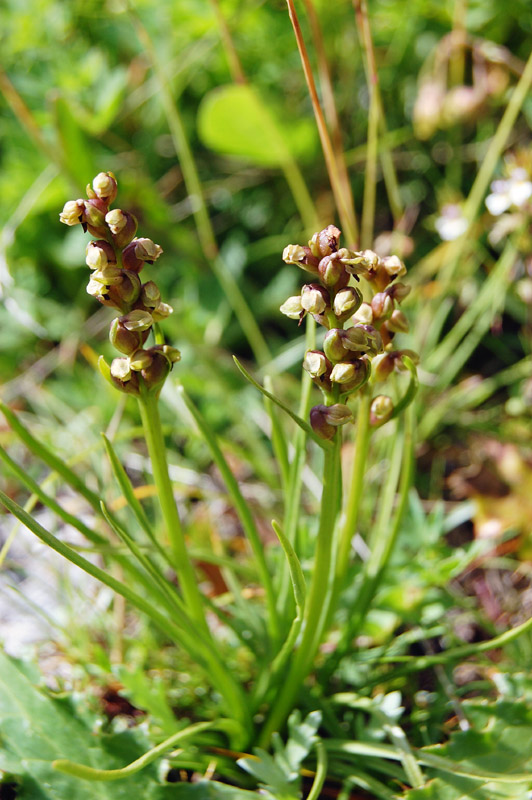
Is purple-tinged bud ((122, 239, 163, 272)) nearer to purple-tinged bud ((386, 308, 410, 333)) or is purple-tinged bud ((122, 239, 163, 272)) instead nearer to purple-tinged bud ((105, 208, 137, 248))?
purple-tinged bud ((105, 208, 137, 248))

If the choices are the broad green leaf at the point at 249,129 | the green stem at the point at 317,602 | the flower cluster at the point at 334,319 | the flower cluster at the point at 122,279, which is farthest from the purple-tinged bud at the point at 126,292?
the broad green leaf at the point at 249,129

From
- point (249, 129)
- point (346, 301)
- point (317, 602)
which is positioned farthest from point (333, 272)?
point (249, 129)

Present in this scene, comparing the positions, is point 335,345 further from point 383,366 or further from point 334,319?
point 383,366

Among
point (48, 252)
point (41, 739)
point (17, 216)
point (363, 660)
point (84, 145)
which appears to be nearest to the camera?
point (41, 739)

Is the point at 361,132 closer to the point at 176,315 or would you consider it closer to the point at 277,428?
the point at 176,315

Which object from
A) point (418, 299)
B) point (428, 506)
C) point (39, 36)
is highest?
point (39, 36)

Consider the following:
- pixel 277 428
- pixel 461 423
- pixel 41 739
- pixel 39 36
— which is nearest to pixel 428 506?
pixel 461 423
